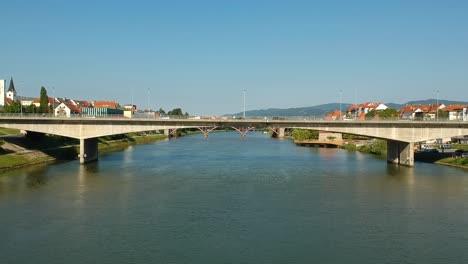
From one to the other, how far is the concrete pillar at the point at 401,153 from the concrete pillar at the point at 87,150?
4197 centimetres

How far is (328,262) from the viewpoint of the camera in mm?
25453

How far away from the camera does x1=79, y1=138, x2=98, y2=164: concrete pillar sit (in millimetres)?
66894

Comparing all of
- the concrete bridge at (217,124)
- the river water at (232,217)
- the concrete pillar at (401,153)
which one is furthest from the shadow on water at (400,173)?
the concrete bridge at (217,124)

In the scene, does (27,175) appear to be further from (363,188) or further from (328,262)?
(328,262)

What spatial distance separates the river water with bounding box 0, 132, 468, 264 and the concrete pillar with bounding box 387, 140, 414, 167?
21.9 ft

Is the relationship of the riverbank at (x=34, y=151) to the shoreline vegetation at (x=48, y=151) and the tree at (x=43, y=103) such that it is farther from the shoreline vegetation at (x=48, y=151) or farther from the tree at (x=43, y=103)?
the tree at (x=43, y=103)

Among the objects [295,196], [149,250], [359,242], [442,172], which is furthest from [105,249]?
[442,172]

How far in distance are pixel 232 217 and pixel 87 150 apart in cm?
4011

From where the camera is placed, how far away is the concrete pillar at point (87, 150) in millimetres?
66894

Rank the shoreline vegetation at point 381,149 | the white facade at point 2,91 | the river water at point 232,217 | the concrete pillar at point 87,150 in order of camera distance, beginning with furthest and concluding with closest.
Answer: the white facade at point 2,91 < the shoreline vegetation at point 381,149 < the concrete pillar at point 87,150 < the river water at point 232,217

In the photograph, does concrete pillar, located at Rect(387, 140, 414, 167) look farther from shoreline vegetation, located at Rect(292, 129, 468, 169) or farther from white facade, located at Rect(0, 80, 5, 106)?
white facade, located at Rect(0, 80, 5, 106)

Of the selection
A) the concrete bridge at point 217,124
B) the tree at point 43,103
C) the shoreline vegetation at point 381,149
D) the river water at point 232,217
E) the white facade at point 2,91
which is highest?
the white facade at point 2,91

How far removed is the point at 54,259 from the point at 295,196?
2248 centimetres

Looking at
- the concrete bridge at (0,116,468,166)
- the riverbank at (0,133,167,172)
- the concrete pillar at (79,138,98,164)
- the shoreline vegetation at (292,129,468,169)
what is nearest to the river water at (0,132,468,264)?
the riverbank at (0,133,167,172)
